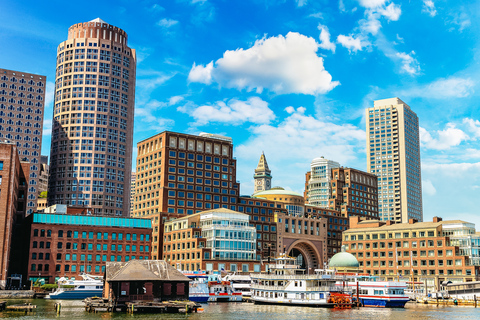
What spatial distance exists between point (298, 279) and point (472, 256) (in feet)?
314

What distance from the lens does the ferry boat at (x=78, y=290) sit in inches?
5330

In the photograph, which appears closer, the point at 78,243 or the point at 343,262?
the point at 343,262

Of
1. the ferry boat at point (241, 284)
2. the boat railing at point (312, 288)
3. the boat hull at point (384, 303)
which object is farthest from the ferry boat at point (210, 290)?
the boat hull at point (384, 303)

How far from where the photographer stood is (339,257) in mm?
149750

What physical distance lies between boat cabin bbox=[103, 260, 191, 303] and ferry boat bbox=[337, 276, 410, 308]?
4625 centimetres

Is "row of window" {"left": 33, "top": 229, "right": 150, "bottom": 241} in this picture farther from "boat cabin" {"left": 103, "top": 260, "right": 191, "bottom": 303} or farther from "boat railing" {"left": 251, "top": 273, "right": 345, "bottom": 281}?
"boat cabin" {"left": 103, "top": 260, "right": 191, "bottom": 303}

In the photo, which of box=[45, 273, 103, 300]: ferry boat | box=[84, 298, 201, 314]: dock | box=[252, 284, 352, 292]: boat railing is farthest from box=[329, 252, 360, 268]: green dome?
box=[45, 273, 103, 300]: ferry boat

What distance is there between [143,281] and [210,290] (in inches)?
1399

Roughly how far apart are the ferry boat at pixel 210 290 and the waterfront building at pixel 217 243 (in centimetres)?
3325

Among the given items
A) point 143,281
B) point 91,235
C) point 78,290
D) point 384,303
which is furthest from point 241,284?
point 143,281

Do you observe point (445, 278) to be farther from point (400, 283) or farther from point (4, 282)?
point (4, 282)

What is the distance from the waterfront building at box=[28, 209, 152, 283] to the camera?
530ft

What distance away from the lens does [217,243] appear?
176 m

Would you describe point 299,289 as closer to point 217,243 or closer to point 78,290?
point 78,290
